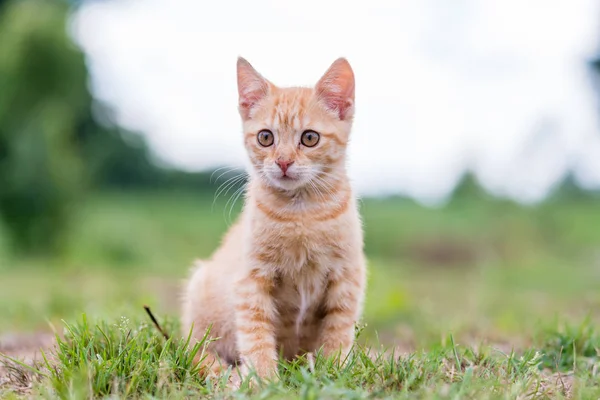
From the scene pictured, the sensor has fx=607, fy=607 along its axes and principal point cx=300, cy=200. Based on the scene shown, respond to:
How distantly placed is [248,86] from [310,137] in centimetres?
45

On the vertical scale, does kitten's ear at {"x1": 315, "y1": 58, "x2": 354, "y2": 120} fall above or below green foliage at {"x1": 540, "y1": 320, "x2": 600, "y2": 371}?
above

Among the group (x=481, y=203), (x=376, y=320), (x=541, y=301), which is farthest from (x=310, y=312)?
(x=481, y=203)

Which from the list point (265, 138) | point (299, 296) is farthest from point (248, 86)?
point (299, 296)

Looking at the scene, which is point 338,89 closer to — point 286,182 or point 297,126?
point 297,126

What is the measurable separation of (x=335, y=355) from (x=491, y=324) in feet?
7.67

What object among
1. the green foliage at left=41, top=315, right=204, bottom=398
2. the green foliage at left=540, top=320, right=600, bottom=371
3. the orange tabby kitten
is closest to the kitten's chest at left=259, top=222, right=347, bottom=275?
the orange tabby kitten

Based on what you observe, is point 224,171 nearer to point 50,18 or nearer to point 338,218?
point 338,218

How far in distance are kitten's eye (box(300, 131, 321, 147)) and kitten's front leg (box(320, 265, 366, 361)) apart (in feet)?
1.96

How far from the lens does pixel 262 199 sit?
289 cm

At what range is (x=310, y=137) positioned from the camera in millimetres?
2855

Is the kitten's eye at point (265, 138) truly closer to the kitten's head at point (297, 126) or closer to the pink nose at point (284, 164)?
the kitten's head at point (297, 126)

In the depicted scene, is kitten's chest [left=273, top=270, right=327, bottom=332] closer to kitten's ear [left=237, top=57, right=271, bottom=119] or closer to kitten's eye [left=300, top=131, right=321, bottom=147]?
kitten's eye [left=300, top=131, right=321, bottom=147]

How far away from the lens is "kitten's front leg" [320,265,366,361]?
2752 mm

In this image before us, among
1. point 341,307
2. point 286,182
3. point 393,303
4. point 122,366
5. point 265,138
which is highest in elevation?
point 265,138
